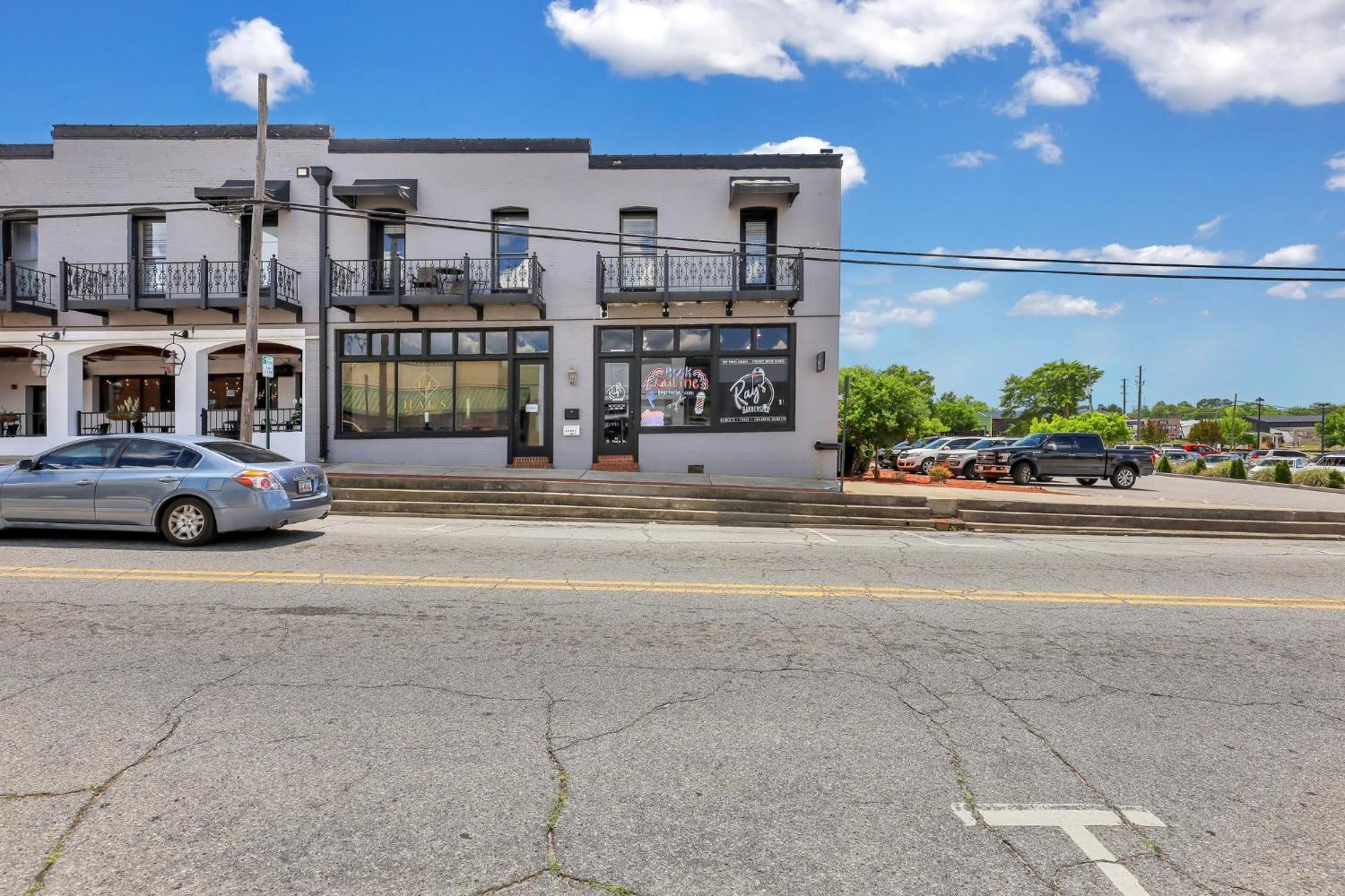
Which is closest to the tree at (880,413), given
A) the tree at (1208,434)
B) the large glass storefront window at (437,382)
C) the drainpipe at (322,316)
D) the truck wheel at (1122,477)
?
the truck wheel at (1122,477)

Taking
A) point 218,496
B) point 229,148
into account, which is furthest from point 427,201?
point 218,496

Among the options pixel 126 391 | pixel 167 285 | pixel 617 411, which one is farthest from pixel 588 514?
pixel 126 391

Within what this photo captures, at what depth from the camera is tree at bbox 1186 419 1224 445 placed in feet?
320

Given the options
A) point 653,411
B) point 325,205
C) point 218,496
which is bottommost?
Answer: point 218,496

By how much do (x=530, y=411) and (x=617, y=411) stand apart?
2210 millimetres

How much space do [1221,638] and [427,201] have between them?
1743 cm

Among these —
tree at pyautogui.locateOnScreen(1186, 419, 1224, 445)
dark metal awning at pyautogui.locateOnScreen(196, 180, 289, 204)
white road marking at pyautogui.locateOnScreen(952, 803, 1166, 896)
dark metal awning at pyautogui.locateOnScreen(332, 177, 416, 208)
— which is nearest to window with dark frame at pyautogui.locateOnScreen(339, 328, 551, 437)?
dark metal awning at pyautogui.locateOnScreen(332, 177, 416, 208)

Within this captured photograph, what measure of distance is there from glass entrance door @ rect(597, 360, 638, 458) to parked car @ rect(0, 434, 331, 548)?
9.50 meters

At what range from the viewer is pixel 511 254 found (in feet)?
56.3

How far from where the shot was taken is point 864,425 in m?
23.3

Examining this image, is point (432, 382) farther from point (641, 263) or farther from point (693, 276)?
point (693, 276)

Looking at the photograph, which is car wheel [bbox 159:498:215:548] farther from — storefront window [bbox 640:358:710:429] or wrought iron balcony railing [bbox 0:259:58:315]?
wrought iron balcony railing [bbox 0:259:58:315]

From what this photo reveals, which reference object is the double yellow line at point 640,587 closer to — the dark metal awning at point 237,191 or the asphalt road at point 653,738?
the asphalt road at point 653,738

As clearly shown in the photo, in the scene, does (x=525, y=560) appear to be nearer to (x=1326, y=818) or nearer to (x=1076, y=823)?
(x=1076, y=823)
